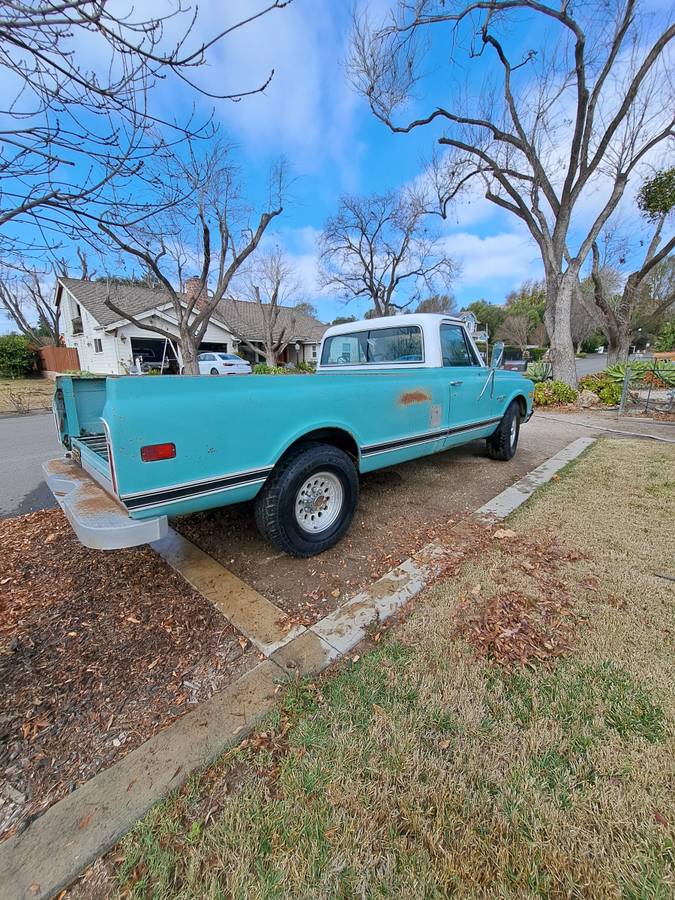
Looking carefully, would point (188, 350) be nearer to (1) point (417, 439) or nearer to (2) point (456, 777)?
(1) point (417, 439)

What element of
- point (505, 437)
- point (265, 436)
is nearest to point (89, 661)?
point (265, 436)

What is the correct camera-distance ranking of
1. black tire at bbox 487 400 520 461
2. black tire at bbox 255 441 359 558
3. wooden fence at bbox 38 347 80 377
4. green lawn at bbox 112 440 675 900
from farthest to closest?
1. wooden fence at bbox 38 347 80 377
2. black tire at bbox 487 400 520 461
3. black tire at bbox 255 441 359 558
4. green lawn at bbox 112 440 675 900

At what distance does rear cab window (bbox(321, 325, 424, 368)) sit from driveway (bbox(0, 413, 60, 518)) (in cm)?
393

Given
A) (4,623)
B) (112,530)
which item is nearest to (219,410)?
(112,530)

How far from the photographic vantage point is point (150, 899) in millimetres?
1172

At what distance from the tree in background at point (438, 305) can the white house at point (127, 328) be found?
18.1m

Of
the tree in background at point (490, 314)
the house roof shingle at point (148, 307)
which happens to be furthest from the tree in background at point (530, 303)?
the house roof shingle at point (148, 307)

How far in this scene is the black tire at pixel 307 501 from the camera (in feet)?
8.94

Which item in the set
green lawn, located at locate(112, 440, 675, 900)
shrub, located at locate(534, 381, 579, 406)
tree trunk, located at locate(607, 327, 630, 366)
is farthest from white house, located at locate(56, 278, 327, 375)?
tree trunk, located at locate(607, 327, 630, 366)

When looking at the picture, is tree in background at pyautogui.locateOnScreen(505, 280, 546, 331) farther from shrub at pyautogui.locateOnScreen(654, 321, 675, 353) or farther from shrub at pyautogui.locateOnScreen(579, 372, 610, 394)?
shrub at pyautogui.locateOnScreen(579, 372, 610, 394)

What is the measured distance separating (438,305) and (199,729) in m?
46.9

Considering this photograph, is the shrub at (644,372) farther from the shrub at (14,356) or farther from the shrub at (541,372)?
the shrub at (14,356)

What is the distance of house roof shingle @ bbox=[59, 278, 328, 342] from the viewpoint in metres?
21.3

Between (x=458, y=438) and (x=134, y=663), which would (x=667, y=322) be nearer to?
(x=458, y=438)
